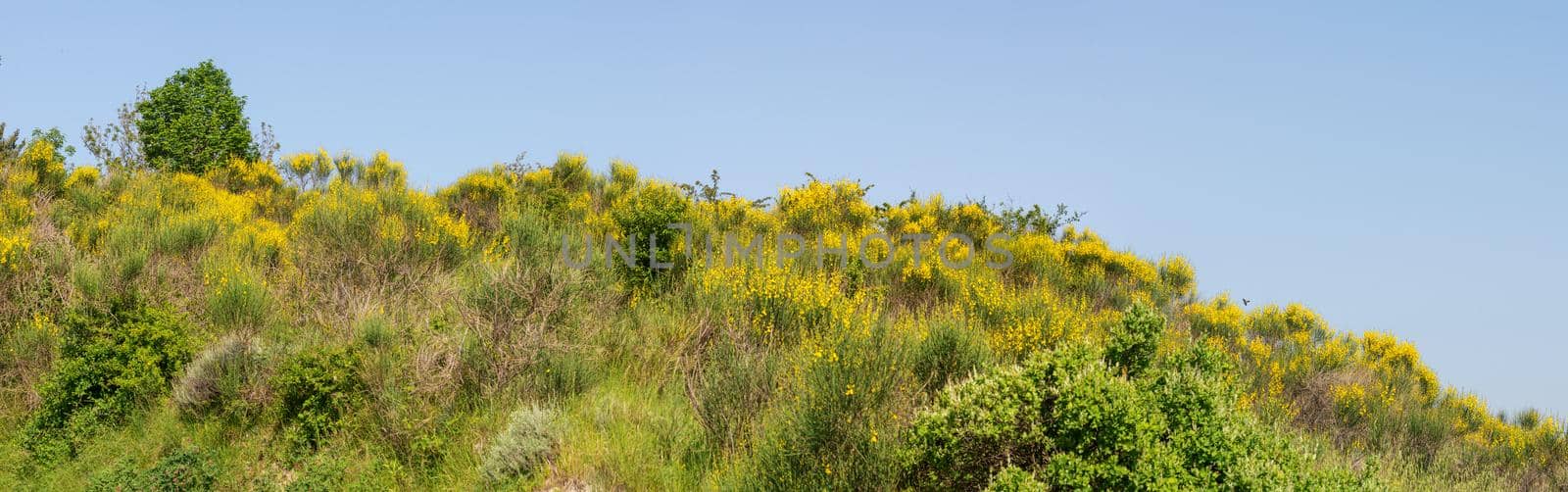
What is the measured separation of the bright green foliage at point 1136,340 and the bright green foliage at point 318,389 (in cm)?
645

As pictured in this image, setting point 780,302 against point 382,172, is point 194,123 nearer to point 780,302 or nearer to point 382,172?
point 382,172

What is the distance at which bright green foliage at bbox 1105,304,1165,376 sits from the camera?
7.12 metres

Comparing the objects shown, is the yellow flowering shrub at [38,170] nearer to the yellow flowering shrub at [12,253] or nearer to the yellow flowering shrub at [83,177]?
the yellow flowering shrub at [83,177]

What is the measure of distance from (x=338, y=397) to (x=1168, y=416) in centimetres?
693

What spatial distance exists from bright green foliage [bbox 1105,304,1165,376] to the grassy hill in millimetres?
18

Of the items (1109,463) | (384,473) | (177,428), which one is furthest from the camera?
(177,428)

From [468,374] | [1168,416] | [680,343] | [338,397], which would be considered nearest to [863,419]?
[1168,416]

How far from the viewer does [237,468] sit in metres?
8.95

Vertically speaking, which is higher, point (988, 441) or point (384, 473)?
point (988, 441)

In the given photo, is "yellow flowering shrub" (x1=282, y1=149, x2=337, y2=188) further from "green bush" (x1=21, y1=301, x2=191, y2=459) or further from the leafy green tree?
"green bush" (x1=21, y1=301, x2=191, y2=459)

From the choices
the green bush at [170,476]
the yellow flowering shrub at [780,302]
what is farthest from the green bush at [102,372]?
the yellow flowering shrub at [780,302]

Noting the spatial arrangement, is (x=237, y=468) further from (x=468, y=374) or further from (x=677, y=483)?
(x=677, y=483)

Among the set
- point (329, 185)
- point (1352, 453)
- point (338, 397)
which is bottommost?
point (1352, 453)

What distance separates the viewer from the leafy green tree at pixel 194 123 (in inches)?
943
